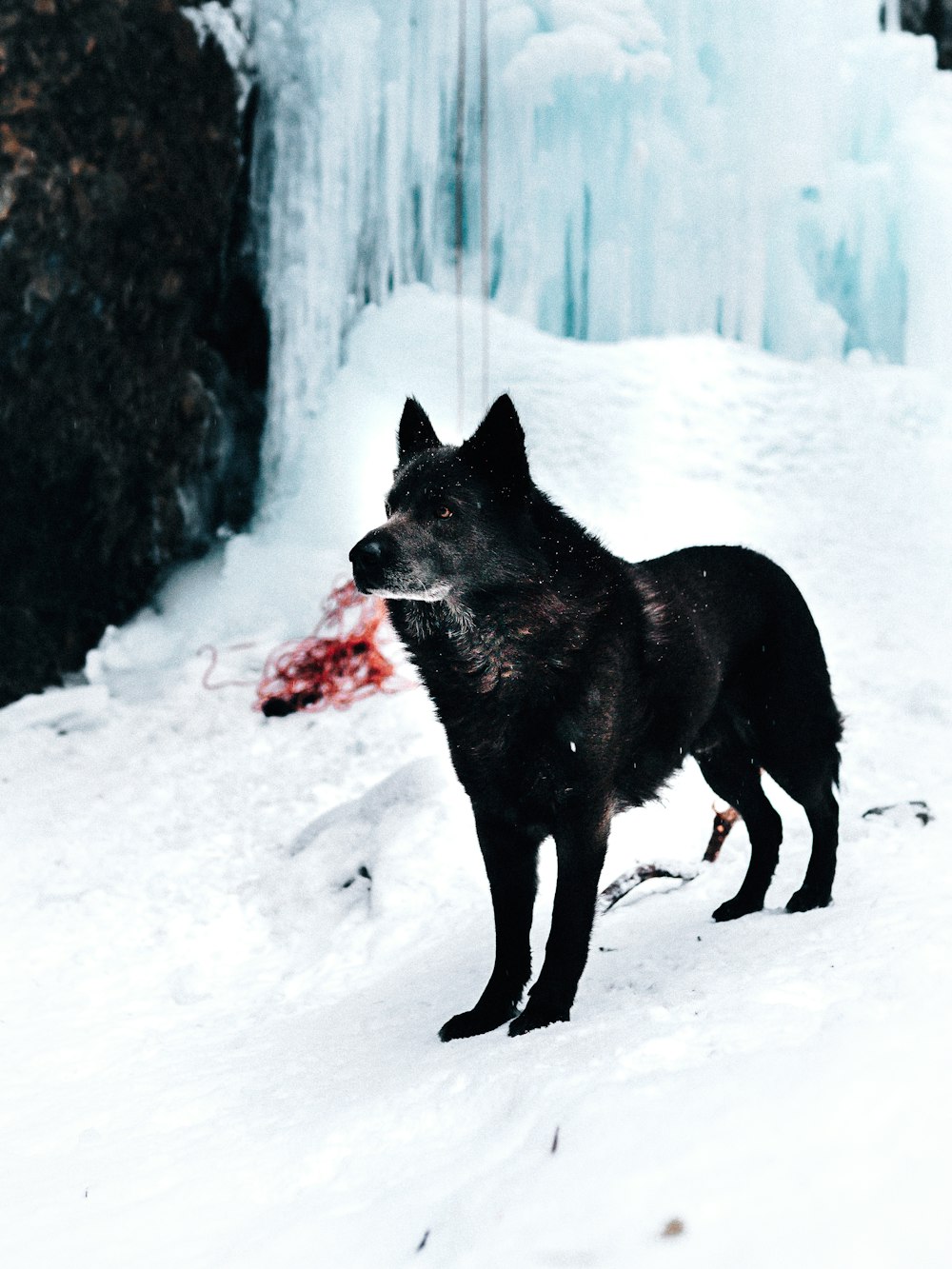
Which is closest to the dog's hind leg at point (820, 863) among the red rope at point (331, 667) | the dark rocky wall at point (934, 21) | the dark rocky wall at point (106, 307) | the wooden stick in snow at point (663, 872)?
the wooden stick in snow at point (663, 872)

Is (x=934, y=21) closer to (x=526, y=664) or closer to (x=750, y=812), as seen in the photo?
(x=750, y=812)

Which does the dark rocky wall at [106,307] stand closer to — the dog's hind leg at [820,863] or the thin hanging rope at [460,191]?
the thin hanging rope at [460,191]

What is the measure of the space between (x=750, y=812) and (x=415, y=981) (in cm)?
94

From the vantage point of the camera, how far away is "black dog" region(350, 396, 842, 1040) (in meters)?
2.03

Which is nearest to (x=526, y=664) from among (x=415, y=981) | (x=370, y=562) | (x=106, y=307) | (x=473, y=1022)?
(x=370, y=562)

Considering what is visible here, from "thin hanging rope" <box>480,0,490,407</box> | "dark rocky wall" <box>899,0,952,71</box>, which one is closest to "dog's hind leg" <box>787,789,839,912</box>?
"thin hanging rope" <box>480,0,490,407</box>

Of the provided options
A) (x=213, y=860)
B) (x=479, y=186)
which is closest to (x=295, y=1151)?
(x=213, y=860)

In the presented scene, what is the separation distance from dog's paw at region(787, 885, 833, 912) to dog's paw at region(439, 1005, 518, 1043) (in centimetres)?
78

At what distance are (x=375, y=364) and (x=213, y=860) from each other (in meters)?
4.84

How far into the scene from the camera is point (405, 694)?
548cm

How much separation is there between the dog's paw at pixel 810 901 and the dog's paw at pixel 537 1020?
79 centimetres

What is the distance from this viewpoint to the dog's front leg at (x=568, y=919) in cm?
204

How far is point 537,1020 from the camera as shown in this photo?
2.03 meters

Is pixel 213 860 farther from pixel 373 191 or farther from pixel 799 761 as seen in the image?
pixel 373 191
